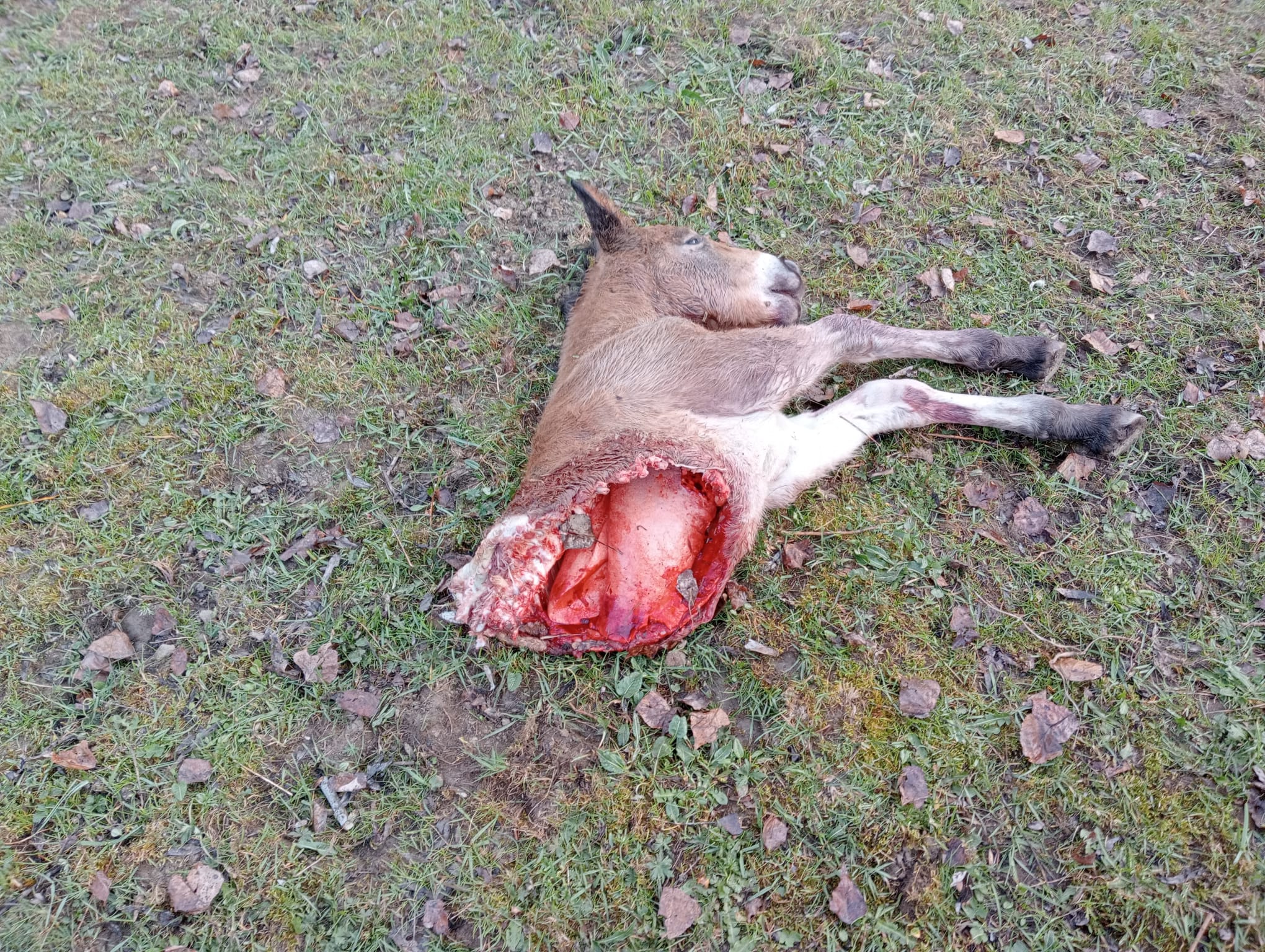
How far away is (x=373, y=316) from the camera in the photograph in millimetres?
5223

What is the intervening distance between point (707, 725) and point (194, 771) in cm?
242

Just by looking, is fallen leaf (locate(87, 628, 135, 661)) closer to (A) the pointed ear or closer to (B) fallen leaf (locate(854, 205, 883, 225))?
(A) the pointed ear

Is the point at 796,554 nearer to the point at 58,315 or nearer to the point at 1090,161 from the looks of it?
the point at 1090,161

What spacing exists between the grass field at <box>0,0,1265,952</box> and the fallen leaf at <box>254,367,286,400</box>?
0.08m

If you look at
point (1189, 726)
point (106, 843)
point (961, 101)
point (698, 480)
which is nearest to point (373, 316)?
point (698, 480)

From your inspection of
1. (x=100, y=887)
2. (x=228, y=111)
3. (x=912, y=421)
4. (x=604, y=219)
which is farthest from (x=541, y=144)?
(x=100, y=887)

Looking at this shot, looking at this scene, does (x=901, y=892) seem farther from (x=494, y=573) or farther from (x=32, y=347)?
(x=32, y=347)

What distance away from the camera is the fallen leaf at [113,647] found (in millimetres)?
4059

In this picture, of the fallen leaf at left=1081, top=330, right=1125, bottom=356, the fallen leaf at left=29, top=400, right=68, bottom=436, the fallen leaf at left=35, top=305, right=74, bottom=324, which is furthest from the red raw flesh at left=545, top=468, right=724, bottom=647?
the fallen leaf at left=35, top=305, right=74, bottom=324

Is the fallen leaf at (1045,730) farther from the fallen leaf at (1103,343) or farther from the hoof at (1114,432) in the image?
the fallen leaf at (1103,343)

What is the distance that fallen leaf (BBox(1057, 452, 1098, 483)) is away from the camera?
13.7ft

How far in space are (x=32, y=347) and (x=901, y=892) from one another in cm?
591

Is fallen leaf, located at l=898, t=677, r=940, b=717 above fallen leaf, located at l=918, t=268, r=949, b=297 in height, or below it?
below

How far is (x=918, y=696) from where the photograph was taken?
364 centimetres
